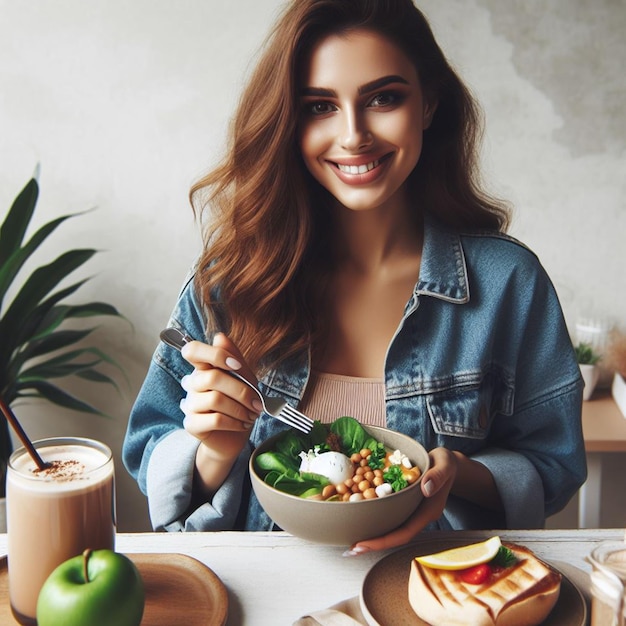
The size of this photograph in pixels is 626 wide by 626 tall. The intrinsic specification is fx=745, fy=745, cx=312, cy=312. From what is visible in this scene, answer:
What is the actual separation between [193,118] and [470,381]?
159 cm

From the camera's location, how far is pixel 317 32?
1.32m

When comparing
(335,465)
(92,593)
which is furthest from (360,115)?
(92,593)

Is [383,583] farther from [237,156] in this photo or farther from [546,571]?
[237,156]

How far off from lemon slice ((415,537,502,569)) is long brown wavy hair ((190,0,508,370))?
595mm

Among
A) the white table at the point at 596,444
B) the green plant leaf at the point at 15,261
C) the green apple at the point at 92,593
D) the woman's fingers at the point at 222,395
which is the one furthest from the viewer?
the green plant leaf at the point at 15,261

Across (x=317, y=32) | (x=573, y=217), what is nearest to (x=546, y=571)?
(x=317, y=32)

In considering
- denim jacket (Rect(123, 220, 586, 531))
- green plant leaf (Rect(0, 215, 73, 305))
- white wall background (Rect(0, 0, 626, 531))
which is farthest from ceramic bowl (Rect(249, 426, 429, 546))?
white wall background (Rect(0, 0, 626, 531))

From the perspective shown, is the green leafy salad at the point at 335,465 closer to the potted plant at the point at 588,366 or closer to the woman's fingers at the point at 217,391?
the woman's fingers at the point at 217,391

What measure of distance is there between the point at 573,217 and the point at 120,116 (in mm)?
1609

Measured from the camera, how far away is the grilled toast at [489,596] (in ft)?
2.67

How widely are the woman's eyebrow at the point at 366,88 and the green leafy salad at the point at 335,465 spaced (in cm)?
57

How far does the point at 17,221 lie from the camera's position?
7.68 ft

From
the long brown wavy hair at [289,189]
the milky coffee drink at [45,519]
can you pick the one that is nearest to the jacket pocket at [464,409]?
the long brown wavy hair at [289,189]

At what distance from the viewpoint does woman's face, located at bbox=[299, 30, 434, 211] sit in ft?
4.25
